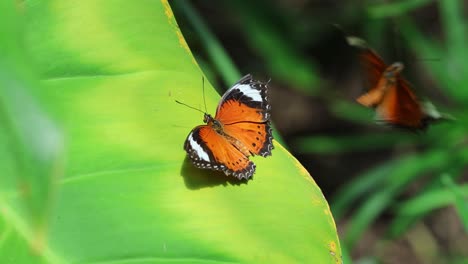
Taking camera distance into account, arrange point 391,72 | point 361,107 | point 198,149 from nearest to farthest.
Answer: point 198,149 < point 391,72 < point 361,107

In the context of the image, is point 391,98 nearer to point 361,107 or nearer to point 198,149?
point 198,149

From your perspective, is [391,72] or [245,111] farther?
[391,72]

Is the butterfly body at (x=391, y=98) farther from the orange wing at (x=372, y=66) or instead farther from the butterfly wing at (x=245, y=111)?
the butterfly wing at (x=245, y=111)

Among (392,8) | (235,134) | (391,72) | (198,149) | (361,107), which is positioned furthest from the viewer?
(361,107)

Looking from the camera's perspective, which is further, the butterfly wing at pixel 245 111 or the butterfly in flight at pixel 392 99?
the butterfly in flight at pixel 392 99

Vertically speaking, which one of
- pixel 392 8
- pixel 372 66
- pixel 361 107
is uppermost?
pixel 372 66

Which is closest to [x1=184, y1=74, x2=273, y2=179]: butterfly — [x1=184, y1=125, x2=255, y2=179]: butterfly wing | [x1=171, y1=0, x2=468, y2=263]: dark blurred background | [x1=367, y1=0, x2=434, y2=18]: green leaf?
[x1=184, y1=125, x2=255, y2=179]: butterfly wing

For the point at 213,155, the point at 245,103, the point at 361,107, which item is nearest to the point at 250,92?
the point at 245,103

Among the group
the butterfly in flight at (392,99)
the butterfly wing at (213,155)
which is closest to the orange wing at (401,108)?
the butterfly in flight at (392,99)

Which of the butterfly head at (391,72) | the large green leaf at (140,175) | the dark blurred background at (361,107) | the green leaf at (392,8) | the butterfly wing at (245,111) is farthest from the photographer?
the dark blurred background at (361,107)
